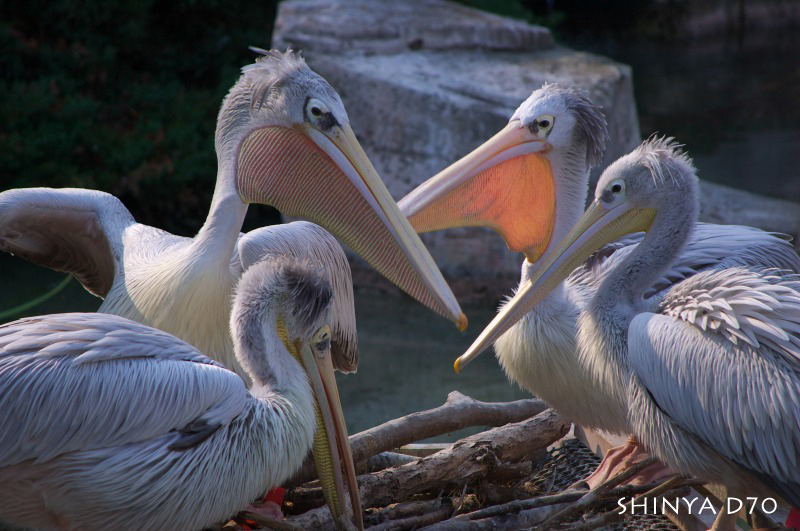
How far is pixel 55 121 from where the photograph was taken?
7023mm

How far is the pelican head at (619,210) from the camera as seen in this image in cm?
293

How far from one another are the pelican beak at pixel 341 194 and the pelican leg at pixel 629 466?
32.1 inches

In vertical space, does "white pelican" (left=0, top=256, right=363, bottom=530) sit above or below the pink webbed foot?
above

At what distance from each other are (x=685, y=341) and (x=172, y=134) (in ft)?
18.1

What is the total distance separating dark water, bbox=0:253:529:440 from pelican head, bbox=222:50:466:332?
242 centimetres

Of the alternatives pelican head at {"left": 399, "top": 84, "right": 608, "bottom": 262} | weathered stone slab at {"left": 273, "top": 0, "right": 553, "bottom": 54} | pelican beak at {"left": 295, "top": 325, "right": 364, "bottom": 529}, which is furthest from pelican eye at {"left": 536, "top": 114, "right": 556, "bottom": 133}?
weathered stone slab at {"left": 273, "top": 0, "right": 553, "bottom": 54}

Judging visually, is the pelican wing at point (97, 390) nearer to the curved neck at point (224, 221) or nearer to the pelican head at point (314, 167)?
the curved neck at point (224, 221)

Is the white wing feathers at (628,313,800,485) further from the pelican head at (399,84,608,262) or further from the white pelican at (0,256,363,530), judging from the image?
the white pelican at (0,256,363,530)

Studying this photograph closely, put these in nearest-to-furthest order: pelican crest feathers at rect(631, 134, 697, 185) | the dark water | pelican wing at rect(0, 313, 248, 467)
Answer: pelican wing at rect(0, 313, 248, 467)
pelican crest feathers at rect(631, 134, 697, 185)
the dark water

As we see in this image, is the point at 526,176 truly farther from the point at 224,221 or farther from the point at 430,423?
the point at 224,221

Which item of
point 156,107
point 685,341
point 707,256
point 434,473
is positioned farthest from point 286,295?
point 156,107

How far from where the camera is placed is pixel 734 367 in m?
2.54

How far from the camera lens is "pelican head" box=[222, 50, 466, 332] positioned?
2.85 metres

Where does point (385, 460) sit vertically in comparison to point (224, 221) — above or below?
below
